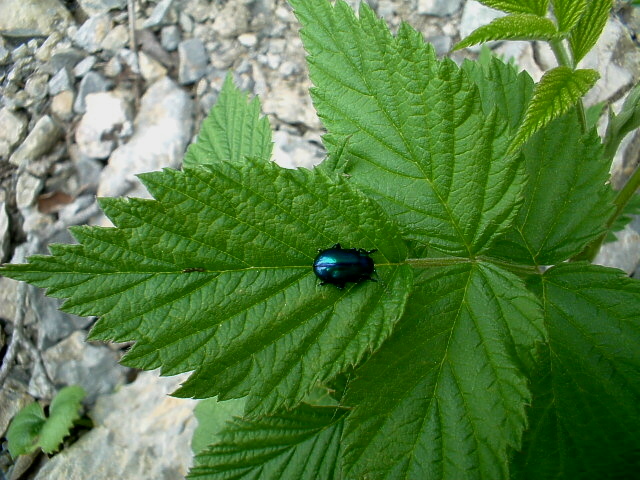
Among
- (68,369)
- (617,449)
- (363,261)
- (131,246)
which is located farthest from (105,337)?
(68,369)

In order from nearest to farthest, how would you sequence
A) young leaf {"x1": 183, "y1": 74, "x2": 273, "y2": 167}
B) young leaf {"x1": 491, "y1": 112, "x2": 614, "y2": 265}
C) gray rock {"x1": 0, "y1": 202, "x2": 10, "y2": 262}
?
young leaf {"x1": 491, "y1": 112, "x2": 614, "y2": 265} < young leaf {"x1": 183, "y1": 74, "x2": 273, "y2": 167} < gray rock {"x1": 0, "y1": 202, "x2": 10, "y2": 262}

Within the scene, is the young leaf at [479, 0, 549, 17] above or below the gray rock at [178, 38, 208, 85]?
below

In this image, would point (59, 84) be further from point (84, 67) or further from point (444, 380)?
point (444, 380)

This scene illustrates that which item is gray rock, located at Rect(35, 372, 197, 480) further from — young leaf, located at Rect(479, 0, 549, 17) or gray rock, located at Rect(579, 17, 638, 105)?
gray rock, located at Rect(579, 17, 638, 105)

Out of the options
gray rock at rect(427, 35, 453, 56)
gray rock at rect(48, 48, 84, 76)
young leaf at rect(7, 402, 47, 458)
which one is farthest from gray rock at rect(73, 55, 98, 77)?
gray rock at rect(427, 35, 453, 56)

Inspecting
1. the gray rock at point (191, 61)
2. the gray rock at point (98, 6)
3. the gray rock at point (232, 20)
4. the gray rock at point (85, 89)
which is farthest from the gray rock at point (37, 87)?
the gray rock at point (232, 20)

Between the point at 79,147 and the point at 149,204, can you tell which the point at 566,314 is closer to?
the point at 149,204
